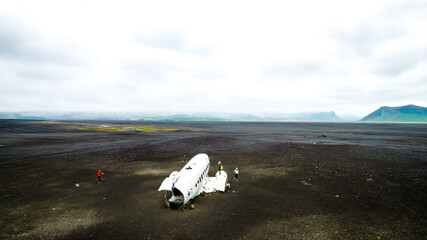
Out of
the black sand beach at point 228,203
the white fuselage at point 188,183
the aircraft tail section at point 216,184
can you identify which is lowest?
the black sand beach at point 228,203

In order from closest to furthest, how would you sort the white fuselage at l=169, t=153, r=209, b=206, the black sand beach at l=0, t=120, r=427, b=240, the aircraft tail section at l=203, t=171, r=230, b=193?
the black sand beach at l=0, t=120, r=427, b=240
the white fuselage at l=169, t=153, r=209, b=206
the aircraft tail section at l=203, t=171, r=230, b=193

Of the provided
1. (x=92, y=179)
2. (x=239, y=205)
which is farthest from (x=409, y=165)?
(x=92, y=179)

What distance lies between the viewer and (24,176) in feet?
88.2

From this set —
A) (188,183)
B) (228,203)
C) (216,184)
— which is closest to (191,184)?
(188,183)

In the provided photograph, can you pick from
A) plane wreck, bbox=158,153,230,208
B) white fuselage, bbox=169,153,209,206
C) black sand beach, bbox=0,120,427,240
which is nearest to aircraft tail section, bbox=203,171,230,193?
plane wreck, bbox=158,153,230,208

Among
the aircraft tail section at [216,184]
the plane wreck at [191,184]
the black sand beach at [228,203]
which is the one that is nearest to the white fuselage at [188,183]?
the plane wreck at [191,184]

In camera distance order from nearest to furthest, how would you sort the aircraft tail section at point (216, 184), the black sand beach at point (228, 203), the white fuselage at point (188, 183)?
the black sand beach at point (228, 203) → the white fuselage at point (188, 183) → the aircraft tail section at point (216, 184)

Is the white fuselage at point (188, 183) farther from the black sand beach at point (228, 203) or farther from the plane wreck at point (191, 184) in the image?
the black sand beach at point (228, 203)

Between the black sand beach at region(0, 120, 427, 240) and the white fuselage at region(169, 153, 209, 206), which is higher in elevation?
the white fuselage at region(169, 153, 209, 206)

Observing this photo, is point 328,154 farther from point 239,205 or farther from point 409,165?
point 239,205

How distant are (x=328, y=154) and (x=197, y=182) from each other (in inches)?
1380

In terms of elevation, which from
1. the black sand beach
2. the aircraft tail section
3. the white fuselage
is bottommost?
the black sand beach

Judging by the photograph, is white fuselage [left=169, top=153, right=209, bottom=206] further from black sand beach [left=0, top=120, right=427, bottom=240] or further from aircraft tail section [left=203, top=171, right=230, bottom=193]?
black sand beach [left=0, top=120, right=427, bottom=240]

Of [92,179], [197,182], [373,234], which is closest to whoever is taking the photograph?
[373,234]
